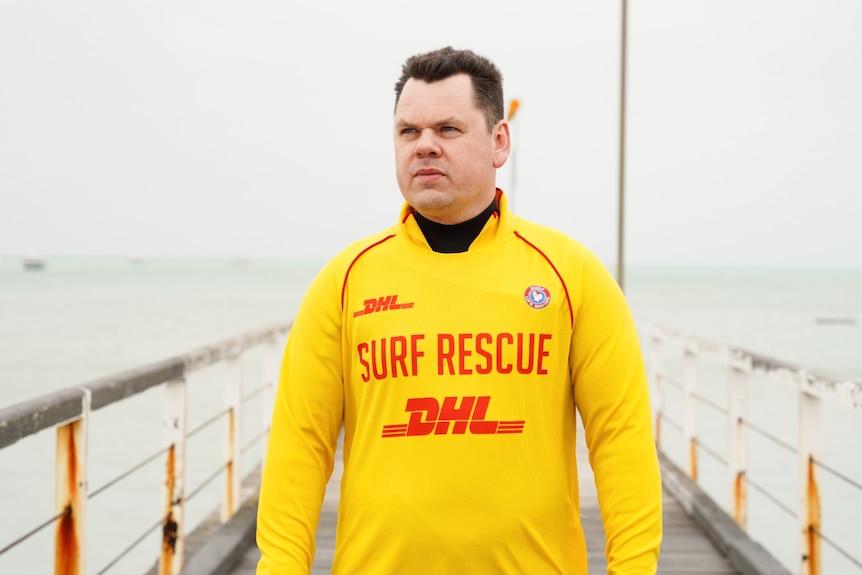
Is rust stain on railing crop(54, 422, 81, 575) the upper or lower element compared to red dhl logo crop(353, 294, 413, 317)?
lower

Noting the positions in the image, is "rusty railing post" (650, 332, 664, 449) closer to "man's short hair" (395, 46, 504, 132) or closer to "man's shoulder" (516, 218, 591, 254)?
"man's shoulder" (516, 218, 591, 254)

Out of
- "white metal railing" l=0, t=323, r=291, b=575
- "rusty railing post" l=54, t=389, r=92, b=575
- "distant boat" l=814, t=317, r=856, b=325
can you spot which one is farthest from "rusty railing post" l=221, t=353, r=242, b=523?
"distant boat" l=814, t=317, r=856, b=325

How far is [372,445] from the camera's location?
1599 mm

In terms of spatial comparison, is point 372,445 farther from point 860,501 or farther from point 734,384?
point 860,501

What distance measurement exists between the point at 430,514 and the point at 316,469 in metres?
0.26

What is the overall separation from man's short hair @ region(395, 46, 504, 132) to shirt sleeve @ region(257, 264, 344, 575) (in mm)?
457

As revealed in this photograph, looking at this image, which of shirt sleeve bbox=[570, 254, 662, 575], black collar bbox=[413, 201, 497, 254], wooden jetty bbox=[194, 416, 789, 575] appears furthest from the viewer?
wooden jetty bbox=[194, 416, 789, 575]

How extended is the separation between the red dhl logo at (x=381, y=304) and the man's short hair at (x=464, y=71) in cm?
41

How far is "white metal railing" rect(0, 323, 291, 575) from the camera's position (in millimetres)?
2217

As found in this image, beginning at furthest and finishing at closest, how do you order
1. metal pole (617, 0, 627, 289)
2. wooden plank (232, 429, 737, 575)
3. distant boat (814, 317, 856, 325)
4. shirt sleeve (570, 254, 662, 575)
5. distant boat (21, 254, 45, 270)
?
distant boat (21, 254, 45, 270), distant boat (814, 317, 856, 325), metal pole (617, 0, 627, 289), wooden plank (232, 429, 737, 575), shirt sleeve (570, 254, 662, 575)

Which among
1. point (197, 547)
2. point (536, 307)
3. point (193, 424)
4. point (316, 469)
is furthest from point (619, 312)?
point (193, 424)

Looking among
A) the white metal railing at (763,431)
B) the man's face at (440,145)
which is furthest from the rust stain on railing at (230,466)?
the man's face at (440,145)

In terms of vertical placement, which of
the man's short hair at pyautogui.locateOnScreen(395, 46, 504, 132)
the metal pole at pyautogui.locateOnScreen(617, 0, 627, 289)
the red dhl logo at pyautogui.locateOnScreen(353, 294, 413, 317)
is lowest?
the red dhl logo at pyautogui.locateOnScreen(353, 294, 413, 317)

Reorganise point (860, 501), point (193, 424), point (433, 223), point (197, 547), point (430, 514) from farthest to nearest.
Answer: point (193, 424) < point (860, 501) < point (197, 547) < point (433, 223) < point (430, 514)
